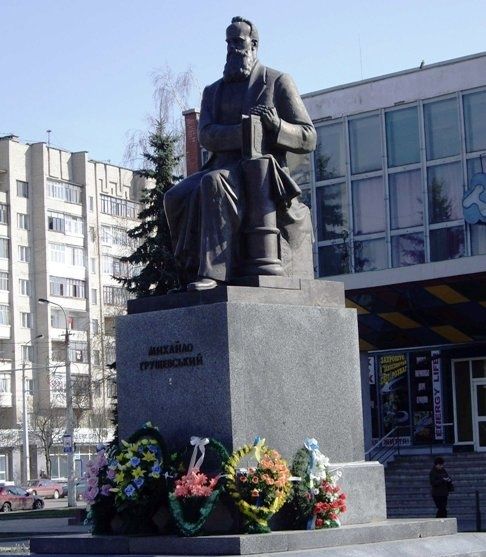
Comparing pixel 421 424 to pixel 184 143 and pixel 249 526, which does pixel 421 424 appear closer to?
pixel 184 143

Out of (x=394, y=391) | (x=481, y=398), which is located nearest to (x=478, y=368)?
(x=481, y=398)

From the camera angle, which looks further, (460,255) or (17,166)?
(17,166)

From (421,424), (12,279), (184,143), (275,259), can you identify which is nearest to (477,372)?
(421,424)

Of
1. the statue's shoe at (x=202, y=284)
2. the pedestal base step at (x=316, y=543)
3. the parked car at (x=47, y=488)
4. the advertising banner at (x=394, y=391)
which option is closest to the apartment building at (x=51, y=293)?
the parked car at (x=47, y=488)

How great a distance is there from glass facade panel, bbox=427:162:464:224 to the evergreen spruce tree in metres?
8.09

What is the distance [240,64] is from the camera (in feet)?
38.3

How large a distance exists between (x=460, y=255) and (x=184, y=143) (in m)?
13.3

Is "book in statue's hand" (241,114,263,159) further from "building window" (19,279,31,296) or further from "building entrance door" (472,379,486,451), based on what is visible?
"building window" (19,279,31,296)

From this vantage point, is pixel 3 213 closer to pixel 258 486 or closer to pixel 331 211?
pixel 331 211

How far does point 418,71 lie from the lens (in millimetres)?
43125

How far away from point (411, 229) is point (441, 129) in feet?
10.4

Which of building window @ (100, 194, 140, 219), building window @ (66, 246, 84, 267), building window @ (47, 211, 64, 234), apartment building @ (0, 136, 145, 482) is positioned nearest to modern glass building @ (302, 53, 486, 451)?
apartment building @ (0, 136, 145, 482)

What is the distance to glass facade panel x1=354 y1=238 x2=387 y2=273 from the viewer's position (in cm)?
4375

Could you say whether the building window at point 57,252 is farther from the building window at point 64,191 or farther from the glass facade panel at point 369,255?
the glass facade panel at point 369,255
